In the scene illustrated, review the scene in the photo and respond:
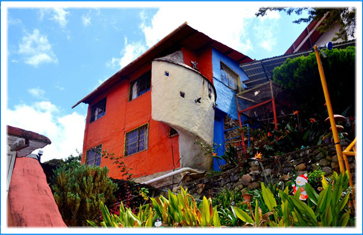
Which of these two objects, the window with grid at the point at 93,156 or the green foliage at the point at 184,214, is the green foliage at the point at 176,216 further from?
the window with grid at the point at 93,156

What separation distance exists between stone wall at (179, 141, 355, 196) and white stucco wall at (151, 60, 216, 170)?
5.38ft

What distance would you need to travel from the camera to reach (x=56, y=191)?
5512mm

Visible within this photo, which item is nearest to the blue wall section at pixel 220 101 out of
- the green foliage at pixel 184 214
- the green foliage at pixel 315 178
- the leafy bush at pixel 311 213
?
the green foliage at pixel 315 178

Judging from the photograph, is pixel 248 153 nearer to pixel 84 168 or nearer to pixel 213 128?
pixel 213 128

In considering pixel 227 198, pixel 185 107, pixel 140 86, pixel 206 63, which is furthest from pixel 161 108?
pixel 227 198

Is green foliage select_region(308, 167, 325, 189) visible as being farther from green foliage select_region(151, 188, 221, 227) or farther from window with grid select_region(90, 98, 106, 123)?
window with grid select_region(90, 98, 106, 123)

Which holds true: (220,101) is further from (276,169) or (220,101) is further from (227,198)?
(227,198)

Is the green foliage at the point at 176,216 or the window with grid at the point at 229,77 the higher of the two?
the window with grid at the point at 229,77

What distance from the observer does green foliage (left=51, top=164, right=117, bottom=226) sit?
17.5ft

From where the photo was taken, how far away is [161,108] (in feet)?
30.3

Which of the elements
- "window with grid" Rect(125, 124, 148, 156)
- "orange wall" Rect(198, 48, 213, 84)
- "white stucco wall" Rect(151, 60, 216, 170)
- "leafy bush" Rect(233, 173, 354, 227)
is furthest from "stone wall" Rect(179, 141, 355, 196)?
"orange wall" Rect(198, 48, 213, 84)

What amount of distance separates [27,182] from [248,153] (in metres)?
5.50

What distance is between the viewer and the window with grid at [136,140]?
10977 mm

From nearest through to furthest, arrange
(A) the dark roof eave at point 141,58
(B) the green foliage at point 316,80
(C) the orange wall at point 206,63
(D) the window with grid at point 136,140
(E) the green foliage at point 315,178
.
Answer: (E) the green foliage at point 315,178 < (B) the green foliage at point 316,80 < (A) the dark roof eave at point 141,58 < (D) the window with grid at point 136,140 < (C) the orange wall at point 206,63
